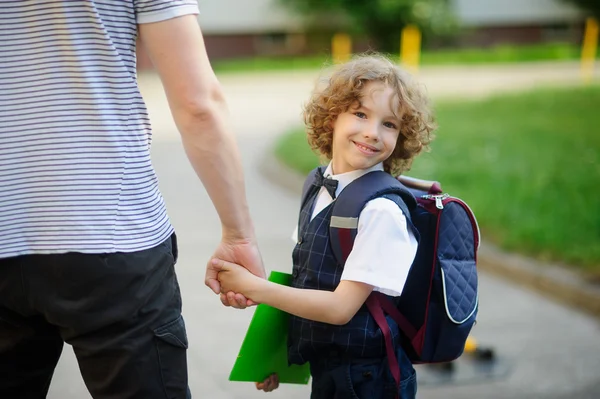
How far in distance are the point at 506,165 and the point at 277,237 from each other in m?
2.85

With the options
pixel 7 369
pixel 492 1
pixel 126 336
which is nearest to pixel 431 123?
pixel 126 336

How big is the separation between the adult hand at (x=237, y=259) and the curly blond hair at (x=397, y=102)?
1.54 feet

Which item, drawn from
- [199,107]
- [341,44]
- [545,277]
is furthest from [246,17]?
[199,107]

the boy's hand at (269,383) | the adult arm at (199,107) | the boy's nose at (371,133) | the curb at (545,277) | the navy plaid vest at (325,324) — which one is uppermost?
the adult arm at (199,107)

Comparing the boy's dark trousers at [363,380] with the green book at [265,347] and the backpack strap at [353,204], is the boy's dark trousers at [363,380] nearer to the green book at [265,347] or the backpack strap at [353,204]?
the green book at [265,347]

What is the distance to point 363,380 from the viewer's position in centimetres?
240

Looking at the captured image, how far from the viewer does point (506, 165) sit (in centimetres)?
849

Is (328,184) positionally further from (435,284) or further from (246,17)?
(246,17)

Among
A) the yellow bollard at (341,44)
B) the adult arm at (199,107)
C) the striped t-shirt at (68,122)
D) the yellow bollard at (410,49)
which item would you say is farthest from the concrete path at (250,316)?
the yellow bollard at (341,44)

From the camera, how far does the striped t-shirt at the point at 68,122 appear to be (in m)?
1.88

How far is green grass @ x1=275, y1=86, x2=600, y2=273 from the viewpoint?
19.6 feet

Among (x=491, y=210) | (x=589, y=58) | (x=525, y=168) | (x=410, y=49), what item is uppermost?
(x=491, y=210)

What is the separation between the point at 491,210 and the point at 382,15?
2468 centimetres

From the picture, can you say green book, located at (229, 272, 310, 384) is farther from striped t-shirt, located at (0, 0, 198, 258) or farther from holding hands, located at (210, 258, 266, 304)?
striped t-shirt, located at (0, 0, 198, 258)
